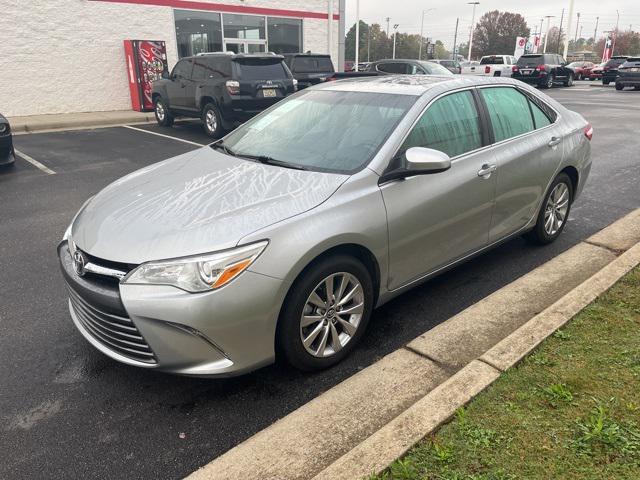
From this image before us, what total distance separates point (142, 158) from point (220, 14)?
986 cm

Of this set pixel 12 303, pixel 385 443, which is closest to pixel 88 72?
pixel 12 303

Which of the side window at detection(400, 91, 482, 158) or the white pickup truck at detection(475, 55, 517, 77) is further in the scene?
the white pickup truck at detection(475, 55, 517, 77)

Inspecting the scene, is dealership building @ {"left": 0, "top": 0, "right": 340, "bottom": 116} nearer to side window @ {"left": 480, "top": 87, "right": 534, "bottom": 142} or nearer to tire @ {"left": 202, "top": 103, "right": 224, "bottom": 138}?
tire @ {"left": 202, "top": 103, "right": 224, "bottom": 138}

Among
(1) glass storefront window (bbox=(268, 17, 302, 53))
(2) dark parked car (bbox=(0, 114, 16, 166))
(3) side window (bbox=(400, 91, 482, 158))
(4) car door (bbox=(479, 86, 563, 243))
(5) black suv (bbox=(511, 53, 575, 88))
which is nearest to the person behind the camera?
(3) side window (bbox=(400, 91, 482, 158))

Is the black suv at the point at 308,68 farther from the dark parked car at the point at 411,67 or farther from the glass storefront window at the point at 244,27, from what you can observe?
the glass storefront window at the point at 244,27

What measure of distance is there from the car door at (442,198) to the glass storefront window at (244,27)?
51.0 feet

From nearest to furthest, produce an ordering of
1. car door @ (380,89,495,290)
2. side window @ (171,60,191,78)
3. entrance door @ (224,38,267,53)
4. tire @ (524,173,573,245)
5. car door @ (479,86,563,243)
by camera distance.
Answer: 1. car door @ (380,89,495,290)
2. car door @ (479,86,563,243)
3. tire @ (524,173,573,245)
4. side window @ (171,60,191,78)
5. entrance door @ (224,38,267,53)

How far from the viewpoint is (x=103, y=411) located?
106 inches

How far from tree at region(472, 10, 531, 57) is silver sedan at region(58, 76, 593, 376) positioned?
9351 cm

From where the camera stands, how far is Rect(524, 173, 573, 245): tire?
4570 millimetres

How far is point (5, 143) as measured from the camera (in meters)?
7.84

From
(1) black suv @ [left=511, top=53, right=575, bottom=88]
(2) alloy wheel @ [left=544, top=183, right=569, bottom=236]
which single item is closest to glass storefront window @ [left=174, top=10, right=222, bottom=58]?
(2) alloy wheel @ [left=544, top=183, right=569, bottom=236]

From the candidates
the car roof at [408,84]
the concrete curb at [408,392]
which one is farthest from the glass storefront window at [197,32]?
the concrete curb at [408,392]

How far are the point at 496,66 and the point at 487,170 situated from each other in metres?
29.6
